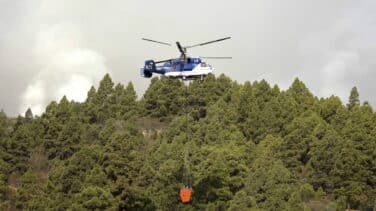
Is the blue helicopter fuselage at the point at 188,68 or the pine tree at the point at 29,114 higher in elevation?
the pine tree at the point at 29,114

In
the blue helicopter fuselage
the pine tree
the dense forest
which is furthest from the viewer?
the pine tree

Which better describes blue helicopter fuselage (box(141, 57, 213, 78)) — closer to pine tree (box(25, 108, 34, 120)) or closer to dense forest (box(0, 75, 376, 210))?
dense forest (box(0, 75, 376, 210))

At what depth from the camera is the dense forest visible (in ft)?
287

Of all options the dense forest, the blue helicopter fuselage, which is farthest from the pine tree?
the blue helicopter fuselage

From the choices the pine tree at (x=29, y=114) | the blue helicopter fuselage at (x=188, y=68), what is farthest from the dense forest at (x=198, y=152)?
the blue helicopter fuselage at (x=188, y=68)

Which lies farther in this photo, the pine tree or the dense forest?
the pine tree

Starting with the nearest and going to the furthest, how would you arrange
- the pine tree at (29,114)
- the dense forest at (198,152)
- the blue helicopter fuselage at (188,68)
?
1. the blue helicopter fuselage at (188,68)
2. the dense forest at (198,152)
3. the pine tree at (29,114)

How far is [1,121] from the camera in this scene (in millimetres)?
135500

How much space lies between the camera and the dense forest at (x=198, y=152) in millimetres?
87438

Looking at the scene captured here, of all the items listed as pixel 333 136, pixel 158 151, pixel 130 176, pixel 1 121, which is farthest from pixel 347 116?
pixel 1 121

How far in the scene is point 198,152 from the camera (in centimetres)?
Result: 9662

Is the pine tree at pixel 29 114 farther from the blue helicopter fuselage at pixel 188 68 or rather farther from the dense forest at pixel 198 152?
the blue helicopter fuselage at pixel 188 68

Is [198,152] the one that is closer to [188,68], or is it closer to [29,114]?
[188,68]

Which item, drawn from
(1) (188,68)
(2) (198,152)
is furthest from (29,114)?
(1) (188,68)
